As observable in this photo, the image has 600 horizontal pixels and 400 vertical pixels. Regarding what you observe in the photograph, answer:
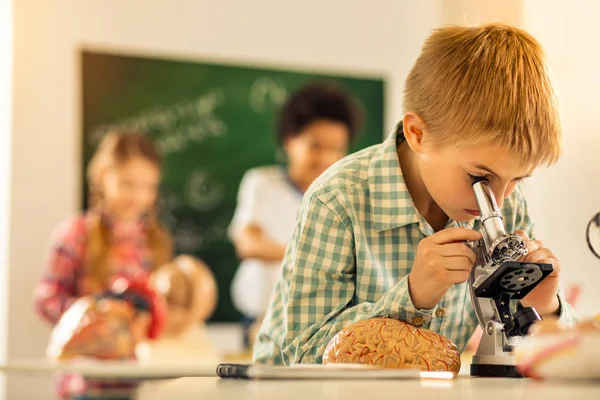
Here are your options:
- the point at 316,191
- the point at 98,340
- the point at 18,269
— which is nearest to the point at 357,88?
the point at 18,269

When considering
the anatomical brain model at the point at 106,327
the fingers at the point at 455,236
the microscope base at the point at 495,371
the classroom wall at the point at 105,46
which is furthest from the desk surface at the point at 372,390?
the classroom wall at the point at 105,46

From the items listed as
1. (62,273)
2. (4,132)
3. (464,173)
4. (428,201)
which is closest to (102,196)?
(62,273)

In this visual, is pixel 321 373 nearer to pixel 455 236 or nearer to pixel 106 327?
pixel 455 236

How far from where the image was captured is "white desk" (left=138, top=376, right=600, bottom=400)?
60 cm

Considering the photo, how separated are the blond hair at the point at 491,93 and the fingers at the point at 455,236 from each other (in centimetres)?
12

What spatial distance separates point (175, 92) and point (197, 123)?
0.19 metres

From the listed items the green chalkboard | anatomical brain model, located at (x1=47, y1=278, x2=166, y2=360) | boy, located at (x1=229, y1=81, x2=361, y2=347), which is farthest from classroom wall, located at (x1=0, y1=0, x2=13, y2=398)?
anatomical brain model, located at (x1=47, y1=278, x2=166, y2=360)

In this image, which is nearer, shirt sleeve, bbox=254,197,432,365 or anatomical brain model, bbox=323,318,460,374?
anatomical brain model, bbox=323,318,460,374

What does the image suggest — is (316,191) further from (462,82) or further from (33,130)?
(33,130)

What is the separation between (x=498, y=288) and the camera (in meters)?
0.92

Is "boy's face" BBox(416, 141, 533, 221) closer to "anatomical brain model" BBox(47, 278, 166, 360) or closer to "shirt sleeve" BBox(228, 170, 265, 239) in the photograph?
"anatomical brain model" BBox(47, 278, 166, 360)

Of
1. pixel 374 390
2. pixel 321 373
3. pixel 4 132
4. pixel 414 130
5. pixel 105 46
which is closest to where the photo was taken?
pixel 374 390

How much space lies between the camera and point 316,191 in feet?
3.62

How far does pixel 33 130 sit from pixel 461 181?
10.5 feet
